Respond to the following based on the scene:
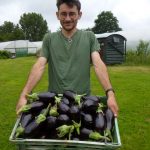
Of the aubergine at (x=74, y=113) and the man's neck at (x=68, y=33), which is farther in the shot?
A: the man's neck at (x=68, y=33)

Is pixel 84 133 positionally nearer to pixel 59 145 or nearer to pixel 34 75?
pixel 59 145

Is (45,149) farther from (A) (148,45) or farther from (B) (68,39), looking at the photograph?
(A) (148,45)

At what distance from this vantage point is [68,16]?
5.06 m

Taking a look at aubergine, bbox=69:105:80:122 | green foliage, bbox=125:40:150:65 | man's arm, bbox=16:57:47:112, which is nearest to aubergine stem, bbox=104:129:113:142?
aubergine, bbox=69:105:80:122

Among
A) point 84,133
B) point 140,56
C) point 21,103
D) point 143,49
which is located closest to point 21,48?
point 143,49

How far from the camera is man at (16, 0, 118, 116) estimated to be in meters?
5.11

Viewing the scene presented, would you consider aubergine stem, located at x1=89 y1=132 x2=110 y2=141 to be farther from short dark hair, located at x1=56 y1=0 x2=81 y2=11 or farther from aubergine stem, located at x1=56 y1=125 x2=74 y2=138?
short dark hair, located at x1=56 y1=0 x2=81 y2=11

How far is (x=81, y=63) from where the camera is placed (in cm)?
525

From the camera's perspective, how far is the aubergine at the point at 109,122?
12.7 feet

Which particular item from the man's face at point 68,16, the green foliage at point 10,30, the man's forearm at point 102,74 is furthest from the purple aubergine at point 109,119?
the green foliage at point 10,30

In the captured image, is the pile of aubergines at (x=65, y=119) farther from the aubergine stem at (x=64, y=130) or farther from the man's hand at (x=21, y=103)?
the man's hand at (x=21, y=103)

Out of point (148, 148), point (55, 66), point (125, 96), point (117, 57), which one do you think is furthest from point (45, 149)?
point (117, 57)

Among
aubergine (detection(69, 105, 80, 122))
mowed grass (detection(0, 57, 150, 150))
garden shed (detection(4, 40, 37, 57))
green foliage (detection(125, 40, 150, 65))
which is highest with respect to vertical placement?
aubergine (detection(69, 105, 80, 122))

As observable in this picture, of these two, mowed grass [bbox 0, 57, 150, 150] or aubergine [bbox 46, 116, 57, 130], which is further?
mowed grass [bbox 0, 57, 150, 150]
